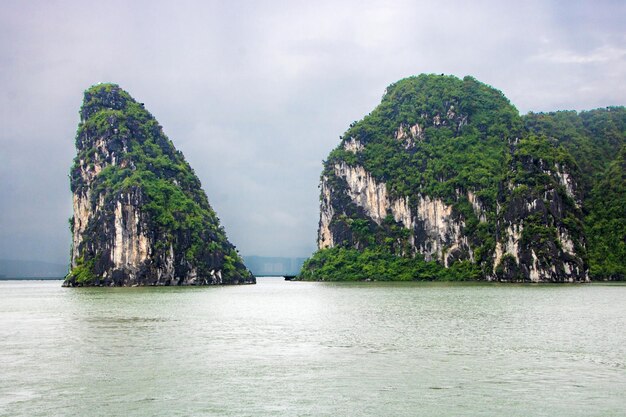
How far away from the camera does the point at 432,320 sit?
136ft

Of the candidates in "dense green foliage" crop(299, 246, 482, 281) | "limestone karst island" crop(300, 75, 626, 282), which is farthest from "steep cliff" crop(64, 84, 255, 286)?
"limestone karst island" crop(300, 75, 626, 282)

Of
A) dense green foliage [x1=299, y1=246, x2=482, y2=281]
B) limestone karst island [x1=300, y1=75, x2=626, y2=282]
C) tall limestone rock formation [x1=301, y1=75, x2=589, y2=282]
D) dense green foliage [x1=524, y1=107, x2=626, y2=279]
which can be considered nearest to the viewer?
tall limestone rock formation [x1=301, y1=75, x2=589, y2=282]

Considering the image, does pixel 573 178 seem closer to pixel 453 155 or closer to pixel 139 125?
pixel 453 155

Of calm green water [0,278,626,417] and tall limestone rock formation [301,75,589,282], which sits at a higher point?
tall limestone rock formation [301,75,589,282]

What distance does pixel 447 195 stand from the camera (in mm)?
145500

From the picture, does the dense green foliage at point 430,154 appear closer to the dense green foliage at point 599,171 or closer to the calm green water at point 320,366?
the dense green foliage at point 599,171

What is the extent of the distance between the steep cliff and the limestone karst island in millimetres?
33747

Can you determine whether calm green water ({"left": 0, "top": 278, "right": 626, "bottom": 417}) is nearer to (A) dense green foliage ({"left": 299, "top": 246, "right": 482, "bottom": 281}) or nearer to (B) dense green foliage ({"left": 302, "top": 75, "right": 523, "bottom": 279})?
(A) dense green foliage ({"left": 299, "top": 246, "right": 482, "bottom": 281})

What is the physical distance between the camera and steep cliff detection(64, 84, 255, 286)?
119188 mm

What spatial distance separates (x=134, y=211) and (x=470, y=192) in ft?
227

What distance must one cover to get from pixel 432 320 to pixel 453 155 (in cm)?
11674

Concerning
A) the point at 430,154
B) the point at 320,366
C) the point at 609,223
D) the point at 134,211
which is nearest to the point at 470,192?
the point at 430,154

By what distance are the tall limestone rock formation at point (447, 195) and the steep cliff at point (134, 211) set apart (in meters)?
32.3

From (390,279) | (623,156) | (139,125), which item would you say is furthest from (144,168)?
(623,156)
